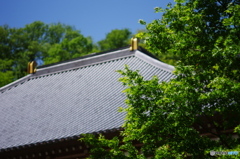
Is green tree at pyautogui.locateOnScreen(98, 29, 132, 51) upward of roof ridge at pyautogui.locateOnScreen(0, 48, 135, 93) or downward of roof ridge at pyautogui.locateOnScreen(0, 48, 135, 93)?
downward

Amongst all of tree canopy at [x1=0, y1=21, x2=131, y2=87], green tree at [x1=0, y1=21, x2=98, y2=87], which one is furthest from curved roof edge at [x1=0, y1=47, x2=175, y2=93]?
tree canopy at [x1=0, y1=21, x2=131, y2=87]

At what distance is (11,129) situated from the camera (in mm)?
11695

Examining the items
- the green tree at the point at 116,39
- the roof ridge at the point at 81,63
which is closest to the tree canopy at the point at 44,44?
the green tree at the point at 116,39

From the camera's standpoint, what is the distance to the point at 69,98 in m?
12.6

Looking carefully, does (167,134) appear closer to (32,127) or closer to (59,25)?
(32,127)

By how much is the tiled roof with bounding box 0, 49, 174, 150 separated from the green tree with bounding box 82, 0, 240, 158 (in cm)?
321

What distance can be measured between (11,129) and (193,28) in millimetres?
7419

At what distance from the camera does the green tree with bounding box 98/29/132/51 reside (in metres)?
35.0

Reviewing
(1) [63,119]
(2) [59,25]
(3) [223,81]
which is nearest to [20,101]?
(1) [63,119]

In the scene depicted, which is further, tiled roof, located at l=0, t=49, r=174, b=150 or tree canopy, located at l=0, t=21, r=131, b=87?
tree canopy, located at l=0, t=21, r=131, b=87

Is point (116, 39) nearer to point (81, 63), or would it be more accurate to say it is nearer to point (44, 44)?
point (44, 44)

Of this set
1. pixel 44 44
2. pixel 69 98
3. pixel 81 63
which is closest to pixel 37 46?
pixel 44 44

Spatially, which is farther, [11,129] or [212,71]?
[11,129]

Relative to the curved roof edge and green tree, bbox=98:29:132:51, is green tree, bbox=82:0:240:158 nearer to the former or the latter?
the curved roof edge
